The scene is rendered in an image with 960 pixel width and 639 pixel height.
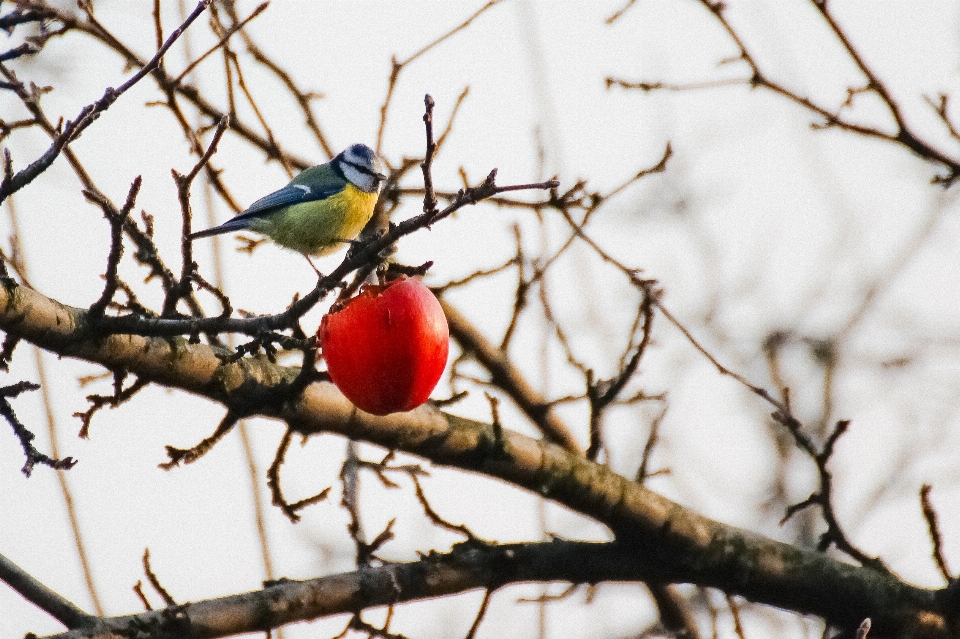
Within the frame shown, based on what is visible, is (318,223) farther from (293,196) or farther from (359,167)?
(359,167)

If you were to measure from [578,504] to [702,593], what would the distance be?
5.66 ft

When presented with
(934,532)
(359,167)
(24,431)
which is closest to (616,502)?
(934,532)

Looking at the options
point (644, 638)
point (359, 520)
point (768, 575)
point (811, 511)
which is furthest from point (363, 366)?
point (811, 511)

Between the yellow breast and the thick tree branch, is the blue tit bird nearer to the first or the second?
the yellow breast

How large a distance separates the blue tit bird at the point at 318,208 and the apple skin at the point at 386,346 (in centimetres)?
176

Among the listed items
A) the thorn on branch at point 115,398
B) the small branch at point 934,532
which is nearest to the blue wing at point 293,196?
the thorn on branch at point 115,398

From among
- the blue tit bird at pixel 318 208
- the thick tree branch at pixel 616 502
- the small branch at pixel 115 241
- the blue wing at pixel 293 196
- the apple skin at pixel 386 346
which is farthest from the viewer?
the blue tit bird at pixel 318 208

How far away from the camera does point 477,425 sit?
2.72 metres

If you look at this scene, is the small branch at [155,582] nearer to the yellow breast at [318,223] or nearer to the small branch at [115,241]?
the small branch at [115,241]

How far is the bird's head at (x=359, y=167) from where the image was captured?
4226mm

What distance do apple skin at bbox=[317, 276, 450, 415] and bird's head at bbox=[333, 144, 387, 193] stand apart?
1.64 meters

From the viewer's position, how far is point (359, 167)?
4.25 m

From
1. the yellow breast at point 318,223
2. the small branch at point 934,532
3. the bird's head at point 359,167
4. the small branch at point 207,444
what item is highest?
the bird's head at point 359,167

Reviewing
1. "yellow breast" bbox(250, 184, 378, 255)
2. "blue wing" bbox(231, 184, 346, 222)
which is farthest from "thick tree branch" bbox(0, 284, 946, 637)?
"yellow breast" bbox(250, 184, 378, 255)
